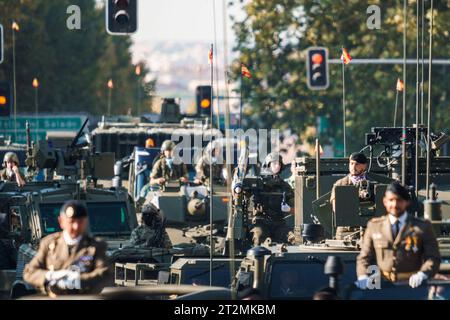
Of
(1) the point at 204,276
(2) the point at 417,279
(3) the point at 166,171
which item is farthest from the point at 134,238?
(3) the point at 166,171

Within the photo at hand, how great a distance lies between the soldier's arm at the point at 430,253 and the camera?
45.2 feet

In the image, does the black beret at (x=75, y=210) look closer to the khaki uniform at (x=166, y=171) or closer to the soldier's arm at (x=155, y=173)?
the soldier's arm at (x=155, y=173)

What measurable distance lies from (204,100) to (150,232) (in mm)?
19693

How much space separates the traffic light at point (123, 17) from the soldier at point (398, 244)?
12.8 meters

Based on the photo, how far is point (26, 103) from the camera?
66.8 meters

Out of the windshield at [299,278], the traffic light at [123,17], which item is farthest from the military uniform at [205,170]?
the windshield at [299,278]

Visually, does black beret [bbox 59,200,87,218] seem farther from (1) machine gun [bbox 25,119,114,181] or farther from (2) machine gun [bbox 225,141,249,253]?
(1) machine gun [bbox 25,119,114,181]

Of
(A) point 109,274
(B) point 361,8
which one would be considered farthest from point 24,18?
(A) point 109,274

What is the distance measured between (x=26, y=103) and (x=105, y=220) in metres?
43.0

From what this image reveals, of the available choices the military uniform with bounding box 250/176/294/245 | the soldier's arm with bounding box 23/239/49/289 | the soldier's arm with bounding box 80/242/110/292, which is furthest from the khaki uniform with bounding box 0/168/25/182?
the soldier's arm with bounding box 80/242/110/292

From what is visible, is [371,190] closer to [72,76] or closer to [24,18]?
[24,18]

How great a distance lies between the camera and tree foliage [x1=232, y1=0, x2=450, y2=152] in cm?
4706

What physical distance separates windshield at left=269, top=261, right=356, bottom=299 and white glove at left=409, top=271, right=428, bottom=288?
2221 mm

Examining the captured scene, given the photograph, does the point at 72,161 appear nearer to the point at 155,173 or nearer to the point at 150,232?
the point at 155,173
